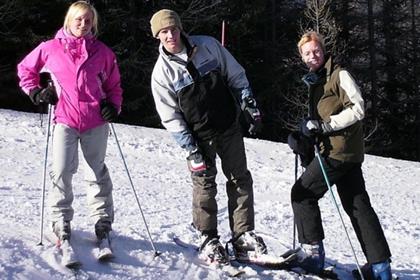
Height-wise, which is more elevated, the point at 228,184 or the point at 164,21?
the point at 164,21

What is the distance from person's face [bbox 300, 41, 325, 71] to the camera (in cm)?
485

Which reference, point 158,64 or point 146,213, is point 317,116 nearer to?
point 158,64

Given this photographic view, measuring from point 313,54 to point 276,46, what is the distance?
2511 cm

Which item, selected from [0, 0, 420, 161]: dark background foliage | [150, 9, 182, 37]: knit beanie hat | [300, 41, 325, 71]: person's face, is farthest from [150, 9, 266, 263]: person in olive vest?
[0, 0, 420, 161]: dark background foliage

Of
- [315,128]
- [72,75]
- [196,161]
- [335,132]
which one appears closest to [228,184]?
[196,161]

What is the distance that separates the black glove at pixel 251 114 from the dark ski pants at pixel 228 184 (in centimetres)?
19

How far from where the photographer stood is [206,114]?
4.72 meters

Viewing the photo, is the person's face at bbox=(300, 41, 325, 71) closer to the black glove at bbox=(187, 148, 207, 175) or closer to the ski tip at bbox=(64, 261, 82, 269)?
the black glove at bbox=(187, 148, 207, 175)

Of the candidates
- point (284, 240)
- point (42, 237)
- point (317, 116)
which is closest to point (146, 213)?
point (284, 240)

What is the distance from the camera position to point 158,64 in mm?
4758

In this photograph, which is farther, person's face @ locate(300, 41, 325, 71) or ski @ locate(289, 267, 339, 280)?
ski @ locate(289, 267, 339, 280)

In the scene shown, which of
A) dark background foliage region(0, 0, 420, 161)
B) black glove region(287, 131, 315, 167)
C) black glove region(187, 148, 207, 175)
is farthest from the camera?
dark background foliage region(0, 0, 420, 161)

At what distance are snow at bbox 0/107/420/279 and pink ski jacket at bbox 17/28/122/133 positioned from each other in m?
1.08

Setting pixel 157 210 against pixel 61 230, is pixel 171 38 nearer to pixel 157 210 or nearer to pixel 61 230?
pixel 61 230
